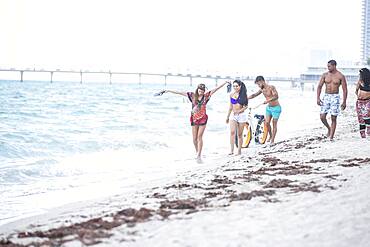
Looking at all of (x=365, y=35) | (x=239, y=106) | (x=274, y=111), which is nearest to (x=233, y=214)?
(x=239, y=106)

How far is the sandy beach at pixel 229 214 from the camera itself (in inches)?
150

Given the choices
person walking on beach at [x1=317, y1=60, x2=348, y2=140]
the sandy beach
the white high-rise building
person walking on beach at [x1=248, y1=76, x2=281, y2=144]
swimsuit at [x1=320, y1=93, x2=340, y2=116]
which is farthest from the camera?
the white high-rise building

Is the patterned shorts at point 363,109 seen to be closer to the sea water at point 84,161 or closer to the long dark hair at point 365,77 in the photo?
the long dark hair at point 365,77

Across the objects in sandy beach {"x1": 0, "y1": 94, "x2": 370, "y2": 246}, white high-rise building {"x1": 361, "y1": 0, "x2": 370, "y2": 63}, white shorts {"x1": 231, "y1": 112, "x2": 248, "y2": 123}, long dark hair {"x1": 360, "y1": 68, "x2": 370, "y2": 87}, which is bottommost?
sandy beach {"x1": 0, "y1": 94, "x2": 370, "y2": 246}

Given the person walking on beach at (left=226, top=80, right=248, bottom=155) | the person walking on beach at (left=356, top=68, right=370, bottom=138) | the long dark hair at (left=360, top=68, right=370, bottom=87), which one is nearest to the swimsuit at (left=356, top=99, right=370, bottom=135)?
the person walking on beach at (left=356, top=68, right=370, bottom=138)

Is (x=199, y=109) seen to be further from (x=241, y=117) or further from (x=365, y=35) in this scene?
(x=365, y=35)

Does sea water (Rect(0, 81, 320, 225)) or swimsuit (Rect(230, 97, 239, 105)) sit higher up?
swimsuit (Rect(230, 97, 239, 105))

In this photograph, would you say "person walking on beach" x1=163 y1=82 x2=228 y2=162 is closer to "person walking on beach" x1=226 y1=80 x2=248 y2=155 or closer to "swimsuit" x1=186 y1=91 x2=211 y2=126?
"swimsuit" x1=186 y1=91 x2=211 y2=126

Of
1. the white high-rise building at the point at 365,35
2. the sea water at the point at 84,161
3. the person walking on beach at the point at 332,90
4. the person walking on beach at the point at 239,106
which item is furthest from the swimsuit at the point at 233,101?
the white high-rise building at the point at 365,35

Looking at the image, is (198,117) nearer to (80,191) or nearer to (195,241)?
(80,191)

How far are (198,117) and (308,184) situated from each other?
15.9 ft

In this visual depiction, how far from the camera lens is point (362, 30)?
16225 centimetres

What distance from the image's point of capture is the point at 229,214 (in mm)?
4469

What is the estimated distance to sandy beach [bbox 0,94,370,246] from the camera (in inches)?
150
